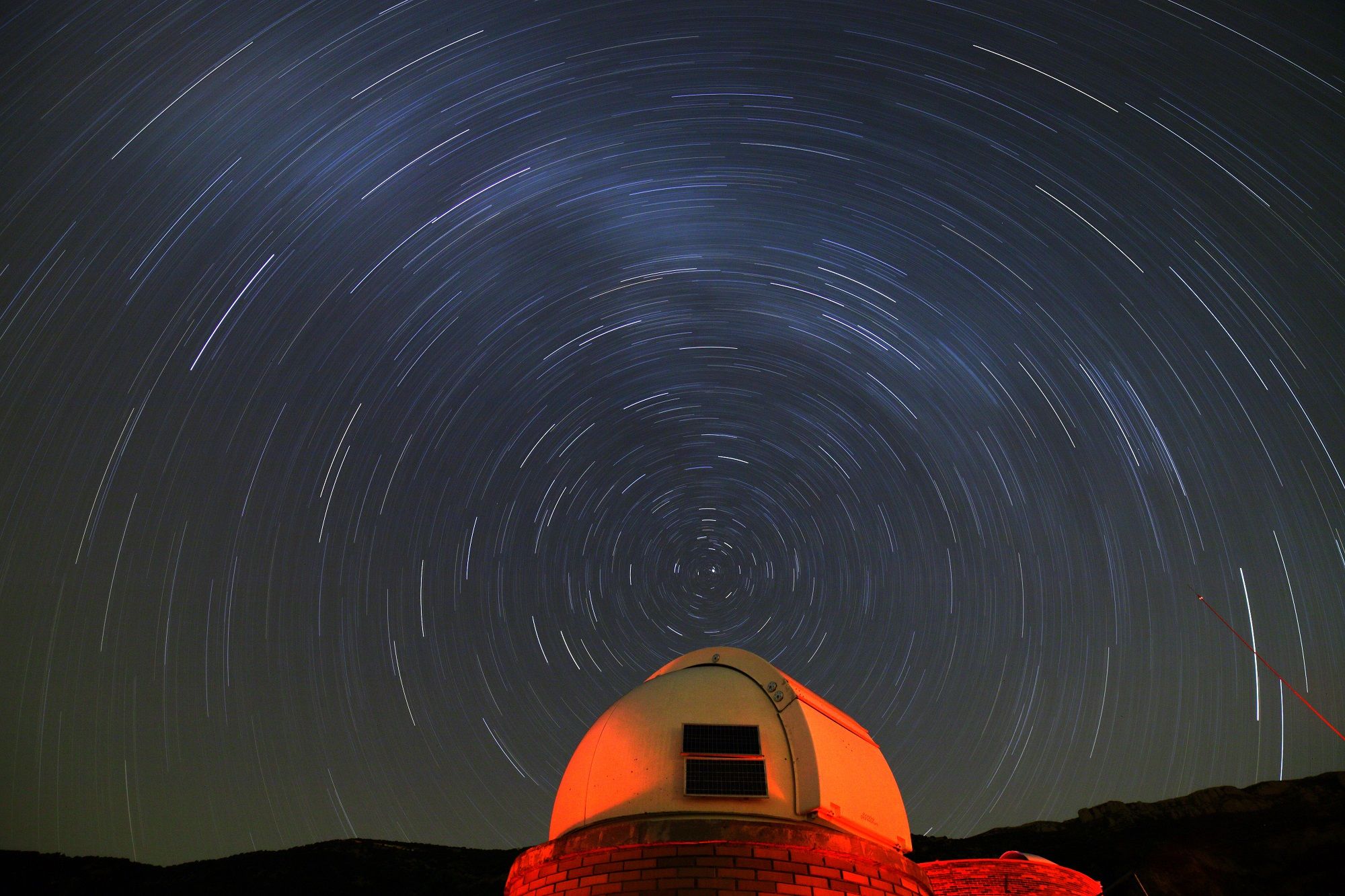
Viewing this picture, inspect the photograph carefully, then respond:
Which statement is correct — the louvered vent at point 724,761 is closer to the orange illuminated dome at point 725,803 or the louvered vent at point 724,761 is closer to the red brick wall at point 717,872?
the orange illuminated dome at point 725,803

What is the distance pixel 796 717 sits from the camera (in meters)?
9.73

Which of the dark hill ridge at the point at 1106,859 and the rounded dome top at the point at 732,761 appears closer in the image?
the rounded dome top at the point at 732,761

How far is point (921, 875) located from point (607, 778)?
409 centimetres

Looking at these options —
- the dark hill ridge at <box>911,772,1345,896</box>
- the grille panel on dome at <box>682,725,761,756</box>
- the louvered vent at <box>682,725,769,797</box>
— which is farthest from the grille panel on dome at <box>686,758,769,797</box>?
the dark hill ridge at <box>911,772,1345,896</box>

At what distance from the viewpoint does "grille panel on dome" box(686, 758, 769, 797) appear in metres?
8.95

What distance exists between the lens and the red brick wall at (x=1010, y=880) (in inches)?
608

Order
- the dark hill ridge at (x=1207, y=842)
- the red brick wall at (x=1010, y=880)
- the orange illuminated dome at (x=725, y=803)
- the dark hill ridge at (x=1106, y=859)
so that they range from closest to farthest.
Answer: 1. the orange illuminated dome at (x=725, y=803)
2. the red brick wall at (x=1010, y=880)
3. the dark hill ridge at (x=1207, y=842)
4. the dark hill ridge at (x=1106, y=859)

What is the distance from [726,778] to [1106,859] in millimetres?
34013

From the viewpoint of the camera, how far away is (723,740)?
9453mm

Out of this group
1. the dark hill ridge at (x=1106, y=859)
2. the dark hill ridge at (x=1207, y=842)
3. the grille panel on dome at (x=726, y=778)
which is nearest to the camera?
the grille panel on dome at (x=726, y=778)

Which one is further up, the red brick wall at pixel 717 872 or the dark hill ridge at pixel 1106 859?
the dark hill ridge at pixel 1106 859

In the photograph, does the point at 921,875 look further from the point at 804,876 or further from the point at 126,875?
the point at 126,875

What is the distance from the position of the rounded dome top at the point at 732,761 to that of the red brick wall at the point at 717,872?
1.39 ft

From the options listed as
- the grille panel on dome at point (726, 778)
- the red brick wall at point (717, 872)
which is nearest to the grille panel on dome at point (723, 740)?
the grille panel on dome at point (726, 778)
